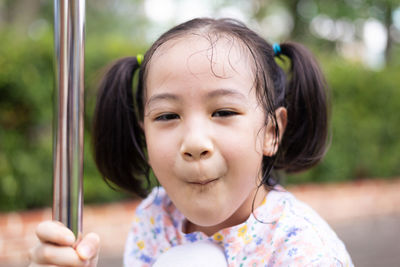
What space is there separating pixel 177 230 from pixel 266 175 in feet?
1.23

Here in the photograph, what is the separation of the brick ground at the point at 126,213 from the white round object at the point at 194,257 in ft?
9.15

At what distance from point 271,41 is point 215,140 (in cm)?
480

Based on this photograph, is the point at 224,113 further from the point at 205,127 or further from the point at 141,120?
the point at 141,120

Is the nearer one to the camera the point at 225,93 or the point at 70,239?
the point at 70,239

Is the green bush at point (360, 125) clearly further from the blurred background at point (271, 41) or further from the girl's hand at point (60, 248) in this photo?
the girl's hand at point (60, 248)

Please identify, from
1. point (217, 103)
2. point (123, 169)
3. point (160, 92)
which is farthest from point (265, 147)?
point (123, 169)

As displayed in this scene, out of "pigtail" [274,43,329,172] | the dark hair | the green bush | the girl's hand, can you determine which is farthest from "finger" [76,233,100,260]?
the green bush

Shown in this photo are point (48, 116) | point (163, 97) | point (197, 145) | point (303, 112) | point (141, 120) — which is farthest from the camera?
point (48, 116)

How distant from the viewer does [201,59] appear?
4.10ft

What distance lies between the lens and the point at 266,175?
1.42 metres

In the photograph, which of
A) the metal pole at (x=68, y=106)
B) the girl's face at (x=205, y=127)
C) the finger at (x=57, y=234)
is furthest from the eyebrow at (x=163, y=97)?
the finger at (x=57, y=234)

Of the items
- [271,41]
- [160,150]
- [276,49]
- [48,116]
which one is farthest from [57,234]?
[271,41]

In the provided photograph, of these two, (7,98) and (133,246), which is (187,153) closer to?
(133,246)

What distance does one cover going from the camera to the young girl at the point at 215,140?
1.20 meters
